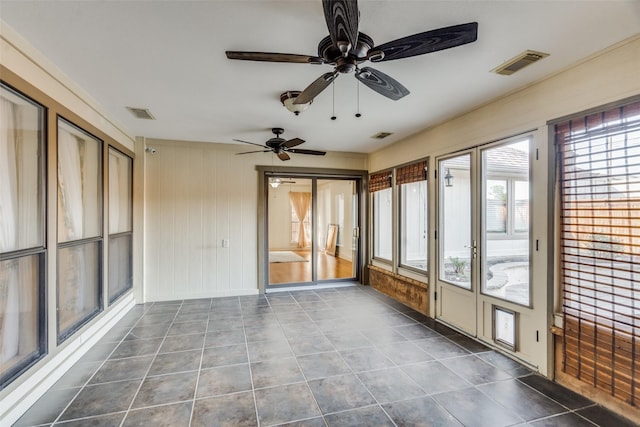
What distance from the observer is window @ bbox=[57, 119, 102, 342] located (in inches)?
113

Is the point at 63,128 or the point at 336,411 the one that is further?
the point at 63,128

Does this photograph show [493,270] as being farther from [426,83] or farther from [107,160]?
[107,160]

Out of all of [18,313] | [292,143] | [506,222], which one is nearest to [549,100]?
[506,222]

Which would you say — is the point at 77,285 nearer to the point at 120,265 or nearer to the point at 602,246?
the point at 120,265

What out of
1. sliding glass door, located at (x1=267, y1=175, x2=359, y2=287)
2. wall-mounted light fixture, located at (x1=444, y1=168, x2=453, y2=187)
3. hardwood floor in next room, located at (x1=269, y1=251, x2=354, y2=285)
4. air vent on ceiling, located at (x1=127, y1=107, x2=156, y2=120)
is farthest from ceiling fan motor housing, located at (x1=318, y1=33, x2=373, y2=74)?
hardwood floor in next room, located at (x1=269, y1=251, x2=354, y2=285)

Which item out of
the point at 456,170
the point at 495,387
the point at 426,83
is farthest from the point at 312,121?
the point at 495,387

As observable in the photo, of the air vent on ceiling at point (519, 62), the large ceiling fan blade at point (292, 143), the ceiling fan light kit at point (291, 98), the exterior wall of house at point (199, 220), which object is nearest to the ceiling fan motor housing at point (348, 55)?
the ceiling fan light kit at point (291, 98)

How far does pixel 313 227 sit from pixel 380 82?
13.2 feet

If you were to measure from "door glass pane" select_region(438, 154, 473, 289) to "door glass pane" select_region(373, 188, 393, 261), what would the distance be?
1413mm

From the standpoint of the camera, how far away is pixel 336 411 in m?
2.22

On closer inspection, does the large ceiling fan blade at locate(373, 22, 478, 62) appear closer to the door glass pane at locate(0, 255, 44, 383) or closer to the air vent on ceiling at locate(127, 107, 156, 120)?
the door glass pane at locate(0, 255, 44, 383)

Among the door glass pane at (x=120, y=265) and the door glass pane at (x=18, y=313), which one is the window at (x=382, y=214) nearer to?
the door glass pane at (x=120, y=265)

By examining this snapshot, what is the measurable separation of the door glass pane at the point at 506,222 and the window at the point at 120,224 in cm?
474

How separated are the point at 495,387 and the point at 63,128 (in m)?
4.57
